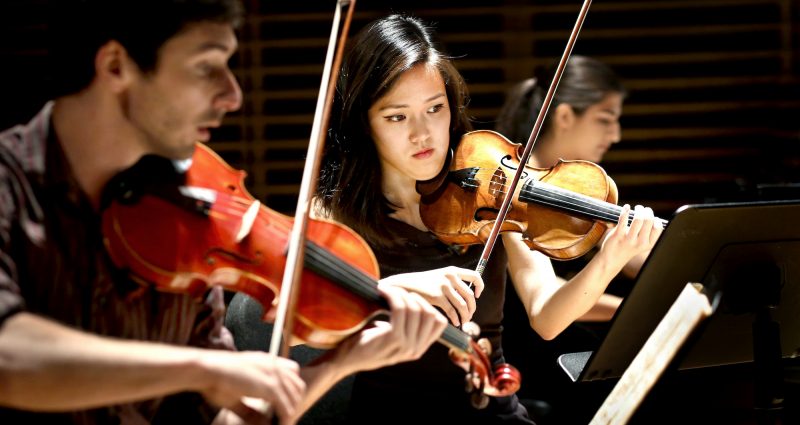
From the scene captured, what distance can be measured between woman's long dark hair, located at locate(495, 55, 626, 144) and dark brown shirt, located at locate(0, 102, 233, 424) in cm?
185

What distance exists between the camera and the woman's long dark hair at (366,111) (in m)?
1.75

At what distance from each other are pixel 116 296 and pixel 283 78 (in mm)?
2598

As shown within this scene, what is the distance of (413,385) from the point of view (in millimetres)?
1771

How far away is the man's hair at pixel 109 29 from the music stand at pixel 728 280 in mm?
803

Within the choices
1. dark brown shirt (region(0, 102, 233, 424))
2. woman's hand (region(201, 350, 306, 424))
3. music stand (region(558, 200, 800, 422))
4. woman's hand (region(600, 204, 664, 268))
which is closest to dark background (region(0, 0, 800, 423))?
woman's hand (region(600, 204, 664, 268))

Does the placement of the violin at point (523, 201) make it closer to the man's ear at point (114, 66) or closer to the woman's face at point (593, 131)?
the man's ear at point (114, 66)

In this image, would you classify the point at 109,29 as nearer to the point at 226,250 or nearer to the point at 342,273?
the point at 226,250

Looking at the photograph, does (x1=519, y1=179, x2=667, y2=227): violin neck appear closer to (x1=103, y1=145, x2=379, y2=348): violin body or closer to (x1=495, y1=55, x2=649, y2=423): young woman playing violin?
(x1=103, y1=145, x2=379, y2=348): violin body

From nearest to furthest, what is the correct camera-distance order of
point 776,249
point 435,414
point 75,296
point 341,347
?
point 75,296 → point 341,347 → point 776,249 → point 435,414

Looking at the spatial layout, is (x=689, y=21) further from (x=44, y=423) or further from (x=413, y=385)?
Result: (x=44, y=423)

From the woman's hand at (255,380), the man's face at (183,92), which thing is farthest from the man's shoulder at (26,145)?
the woman's hand at (255,380)

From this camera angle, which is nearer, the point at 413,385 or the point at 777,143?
the point at 413,385

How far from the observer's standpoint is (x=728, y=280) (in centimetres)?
153

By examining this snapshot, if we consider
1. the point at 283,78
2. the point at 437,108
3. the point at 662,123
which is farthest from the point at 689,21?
the point at 437,108
